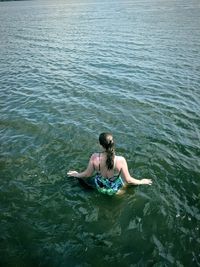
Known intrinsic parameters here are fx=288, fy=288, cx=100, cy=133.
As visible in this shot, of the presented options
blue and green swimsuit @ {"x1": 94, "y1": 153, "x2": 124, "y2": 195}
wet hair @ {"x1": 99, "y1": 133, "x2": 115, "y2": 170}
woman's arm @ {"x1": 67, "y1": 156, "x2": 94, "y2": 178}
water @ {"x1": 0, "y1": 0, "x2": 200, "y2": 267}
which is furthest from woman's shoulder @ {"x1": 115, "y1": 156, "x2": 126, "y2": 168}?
water @ {"x1": 0, "y1": 0, "x2": 200, "y2": 267}

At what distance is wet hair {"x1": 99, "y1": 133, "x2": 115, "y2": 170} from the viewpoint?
8.19 metres

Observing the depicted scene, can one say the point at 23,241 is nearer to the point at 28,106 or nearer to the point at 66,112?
the point at 66,112

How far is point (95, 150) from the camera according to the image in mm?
13250

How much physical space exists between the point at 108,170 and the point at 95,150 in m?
4.21

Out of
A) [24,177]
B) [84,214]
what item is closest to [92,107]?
[24,177]

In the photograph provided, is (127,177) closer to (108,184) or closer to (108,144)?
(108,184)

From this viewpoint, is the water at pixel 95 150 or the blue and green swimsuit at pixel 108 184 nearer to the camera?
the water at pixel 95 150

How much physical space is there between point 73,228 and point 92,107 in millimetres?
9815

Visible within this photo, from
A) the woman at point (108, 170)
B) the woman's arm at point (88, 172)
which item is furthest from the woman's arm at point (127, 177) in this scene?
the woman's arm at point (88, 172)

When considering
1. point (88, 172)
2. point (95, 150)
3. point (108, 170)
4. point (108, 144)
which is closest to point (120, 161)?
point (108, 170)

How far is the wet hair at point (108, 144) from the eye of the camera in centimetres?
819

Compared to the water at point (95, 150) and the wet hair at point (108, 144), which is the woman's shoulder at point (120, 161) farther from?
the water at point (95, 150)

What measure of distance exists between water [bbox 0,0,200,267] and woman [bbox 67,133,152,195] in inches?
24.3

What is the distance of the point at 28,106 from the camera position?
714 inches
